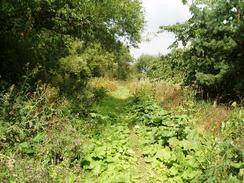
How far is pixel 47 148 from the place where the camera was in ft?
22.3

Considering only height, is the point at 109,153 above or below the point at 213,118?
below

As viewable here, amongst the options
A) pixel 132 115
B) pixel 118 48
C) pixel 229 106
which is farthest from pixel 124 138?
pixel 118 48

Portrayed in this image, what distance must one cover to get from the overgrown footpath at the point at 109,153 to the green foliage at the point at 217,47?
417 cm

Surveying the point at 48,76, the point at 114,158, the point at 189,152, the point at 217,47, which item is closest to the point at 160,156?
the point at 189,152

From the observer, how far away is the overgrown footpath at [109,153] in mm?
6086

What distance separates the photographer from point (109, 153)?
302 inches

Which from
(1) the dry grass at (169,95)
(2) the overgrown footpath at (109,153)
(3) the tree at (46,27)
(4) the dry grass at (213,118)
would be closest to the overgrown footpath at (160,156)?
(2) the overgrown footpath at (109,153)

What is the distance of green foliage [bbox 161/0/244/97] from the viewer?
1264 cm

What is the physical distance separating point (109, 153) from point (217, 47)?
672cm

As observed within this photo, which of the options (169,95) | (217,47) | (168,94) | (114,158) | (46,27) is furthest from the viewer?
(168,94)

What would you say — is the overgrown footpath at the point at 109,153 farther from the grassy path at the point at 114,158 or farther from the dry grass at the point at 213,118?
the dry grass at the point at 213,118

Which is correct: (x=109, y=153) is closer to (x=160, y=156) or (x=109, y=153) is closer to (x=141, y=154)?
(x=141, y=154)

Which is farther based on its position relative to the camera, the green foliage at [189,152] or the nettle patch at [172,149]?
the nettle patch at [172,149]

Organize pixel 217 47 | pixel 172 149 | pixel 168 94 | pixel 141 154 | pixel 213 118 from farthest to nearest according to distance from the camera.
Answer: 1. pixel 168 94
2. pixel 217 47
3. pixel 213 118
4. pixel 141 154
5. pixel 172 149
